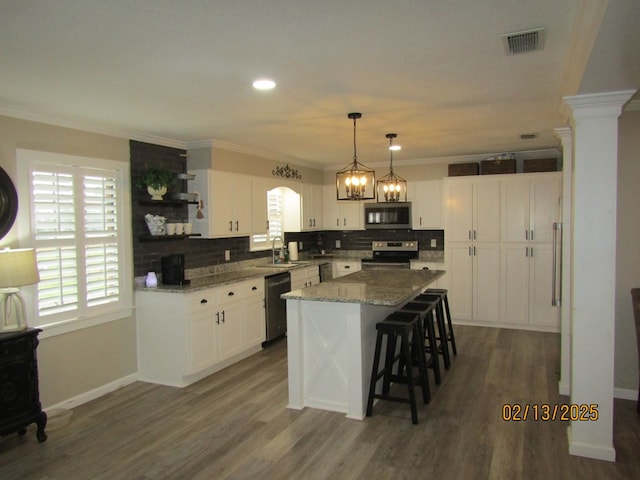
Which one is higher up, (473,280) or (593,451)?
(473,280)

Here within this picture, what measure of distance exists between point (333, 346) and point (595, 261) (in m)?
1.96

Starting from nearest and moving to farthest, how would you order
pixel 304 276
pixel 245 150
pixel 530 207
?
1. pixel 245 150
2. pixel 530 207
3. pixel 304 276

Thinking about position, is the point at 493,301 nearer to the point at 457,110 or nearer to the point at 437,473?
the point at 457,110

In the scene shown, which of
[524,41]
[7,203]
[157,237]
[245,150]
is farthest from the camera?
[245,150]

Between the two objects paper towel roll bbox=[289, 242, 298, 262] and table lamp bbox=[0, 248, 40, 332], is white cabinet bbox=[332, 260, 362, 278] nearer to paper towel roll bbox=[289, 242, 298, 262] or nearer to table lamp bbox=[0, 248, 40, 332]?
paper towel roll bbox=[289, 242, 298, 262]

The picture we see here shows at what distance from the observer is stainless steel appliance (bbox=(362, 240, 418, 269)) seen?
6.89 m

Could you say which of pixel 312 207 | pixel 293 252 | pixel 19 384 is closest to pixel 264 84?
pixel 19 384

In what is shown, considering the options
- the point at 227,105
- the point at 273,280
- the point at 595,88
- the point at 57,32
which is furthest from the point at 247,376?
the point at 595,88

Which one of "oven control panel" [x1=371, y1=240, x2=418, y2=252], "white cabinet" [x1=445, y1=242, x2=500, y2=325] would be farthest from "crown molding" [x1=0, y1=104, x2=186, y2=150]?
"white cabinet" [x1=445, y1=242, x2=500, y2=325]

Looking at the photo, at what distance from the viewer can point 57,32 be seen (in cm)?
210

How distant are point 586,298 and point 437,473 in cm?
143

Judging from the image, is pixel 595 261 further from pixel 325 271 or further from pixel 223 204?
pixel 325 271

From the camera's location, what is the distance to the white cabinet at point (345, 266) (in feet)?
23.1

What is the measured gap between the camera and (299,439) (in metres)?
3.19
